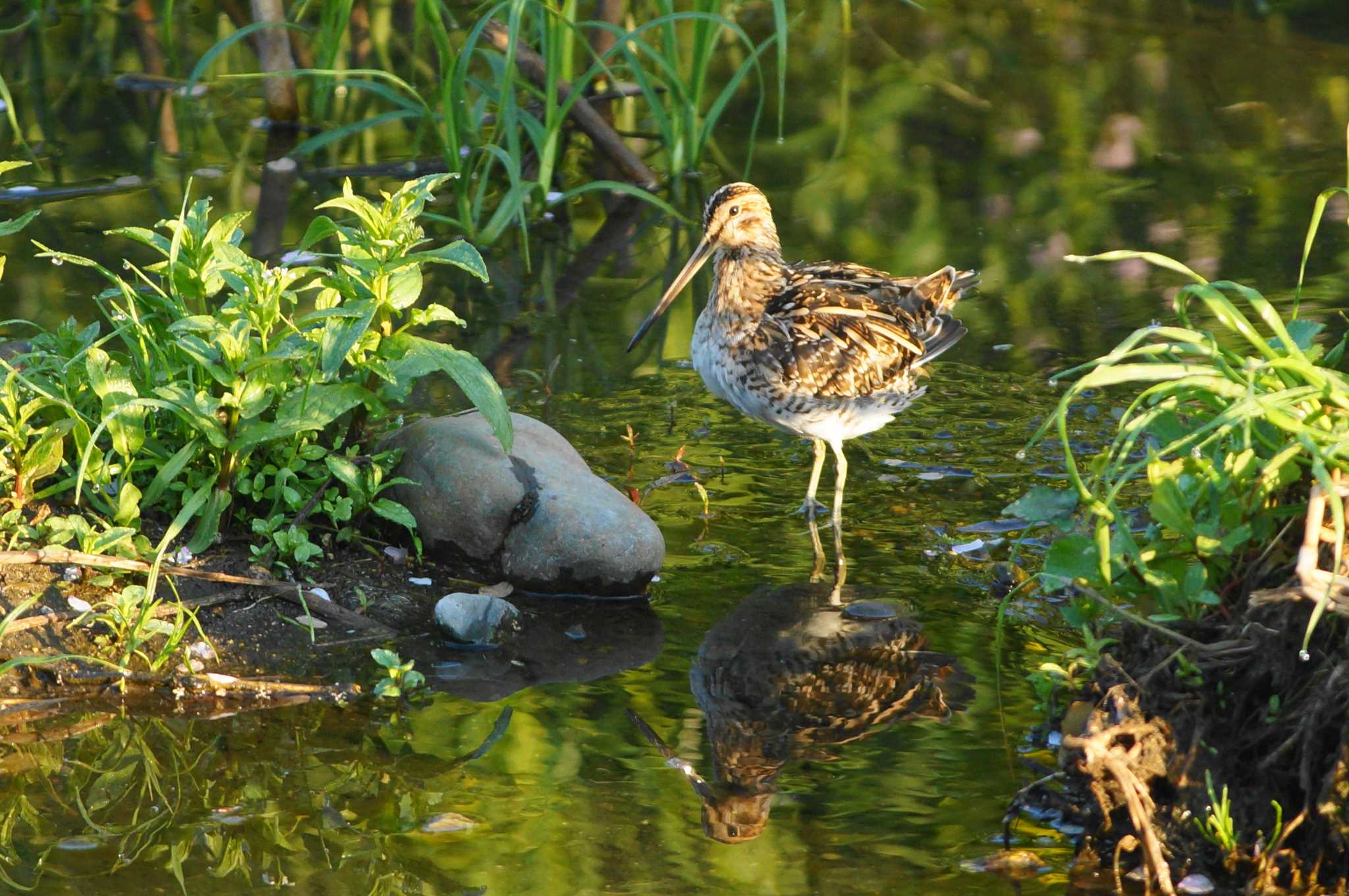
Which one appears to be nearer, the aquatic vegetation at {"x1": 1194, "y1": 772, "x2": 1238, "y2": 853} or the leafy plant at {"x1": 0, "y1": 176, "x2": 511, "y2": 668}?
the aquatic vegetation at {"x1": 1194, "y1": 772, "x2": 1238, "y2": 853}

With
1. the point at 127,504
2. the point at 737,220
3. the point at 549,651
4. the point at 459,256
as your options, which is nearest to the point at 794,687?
the point at 549,651

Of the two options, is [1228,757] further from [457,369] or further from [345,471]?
[345,471]

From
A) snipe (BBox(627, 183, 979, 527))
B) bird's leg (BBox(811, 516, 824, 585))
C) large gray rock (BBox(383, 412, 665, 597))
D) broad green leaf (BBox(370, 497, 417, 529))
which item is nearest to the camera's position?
broad green leaf (BBox(370, 497, 417, 529))

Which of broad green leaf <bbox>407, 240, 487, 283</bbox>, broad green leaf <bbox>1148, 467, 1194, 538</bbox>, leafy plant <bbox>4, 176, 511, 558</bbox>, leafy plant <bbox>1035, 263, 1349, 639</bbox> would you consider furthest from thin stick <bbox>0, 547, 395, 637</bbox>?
broad green leaf <bbox>1148, 467, 1194, 538</bbox>

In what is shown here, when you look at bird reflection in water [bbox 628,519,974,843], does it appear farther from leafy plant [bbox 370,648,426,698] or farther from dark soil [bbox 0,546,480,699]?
dark soil [bbox 0,546,480,699]

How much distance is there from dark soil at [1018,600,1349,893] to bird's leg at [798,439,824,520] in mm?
1858

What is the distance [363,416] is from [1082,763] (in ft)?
7.96

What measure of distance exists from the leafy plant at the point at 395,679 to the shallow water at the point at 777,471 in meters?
0.05

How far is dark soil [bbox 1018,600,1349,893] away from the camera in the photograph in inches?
132

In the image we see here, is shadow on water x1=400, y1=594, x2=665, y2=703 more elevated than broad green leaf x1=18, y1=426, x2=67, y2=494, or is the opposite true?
broad green leaf x1=18, y1=426, x2=67, y2=494

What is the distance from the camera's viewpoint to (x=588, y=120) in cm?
817

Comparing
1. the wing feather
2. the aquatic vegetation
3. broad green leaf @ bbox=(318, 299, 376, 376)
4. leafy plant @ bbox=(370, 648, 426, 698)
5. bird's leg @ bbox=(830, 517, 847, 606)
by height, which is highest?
broad green leaf @ bbox=(318, 299, 376, 376)

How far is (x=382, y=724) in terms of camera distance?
418 cm

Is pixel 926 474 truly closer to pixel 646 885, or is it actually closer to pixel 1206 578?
pixel 1206 578
